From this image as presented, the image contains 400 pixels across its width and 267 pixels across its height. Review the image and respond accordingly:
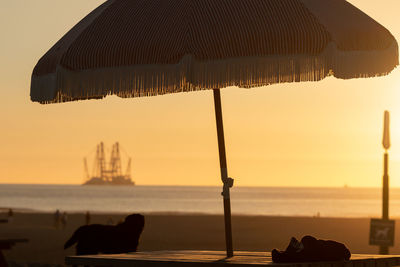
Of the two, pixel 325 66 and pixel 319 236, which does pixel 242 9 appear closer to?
pixel 325 66

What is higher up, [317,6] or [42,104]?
[317,6]

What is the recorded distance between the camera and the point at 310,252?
8242 millimetres

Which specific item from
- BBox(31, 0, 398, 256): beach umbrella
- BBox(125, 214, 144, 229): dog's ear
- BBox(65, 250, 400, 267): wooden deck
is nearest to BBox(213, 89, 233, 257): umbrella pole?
BBox(65, 250, 400, 267): wooden deck

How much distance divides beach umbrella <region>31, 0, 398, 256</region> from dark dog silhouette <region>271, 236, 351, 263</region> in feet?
4.68

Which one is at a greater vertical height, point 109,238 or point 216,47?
point 216,47

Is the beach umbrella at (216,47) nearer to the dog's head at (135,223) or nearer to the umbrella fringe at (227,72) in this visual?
the umbrella fringe at (227,72)

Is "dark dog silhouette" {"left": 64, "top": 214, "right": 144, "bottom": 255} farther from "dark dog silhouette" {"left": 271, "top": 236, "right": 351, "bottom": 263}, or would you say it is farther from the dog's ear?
"dark dog silhouette" {"left": 271, "top": 236, "right": 351, "bottom": 263}

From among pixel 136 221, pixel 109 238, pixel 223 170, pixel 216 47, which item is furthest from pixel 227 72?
pixel 109 238

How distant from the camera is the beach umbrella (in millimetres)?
8109

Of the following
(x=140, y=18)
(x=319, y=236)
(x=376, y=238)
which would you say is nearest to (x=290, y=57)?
(x=140, y=18)

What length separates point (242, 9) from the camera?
27.7 feet

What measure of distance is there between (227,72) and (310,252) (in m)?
1.71

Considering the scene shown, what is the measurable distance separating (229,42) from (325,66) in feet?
2.82

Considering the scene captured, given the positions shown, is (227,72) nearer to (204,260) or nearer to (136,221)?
(204,260)
